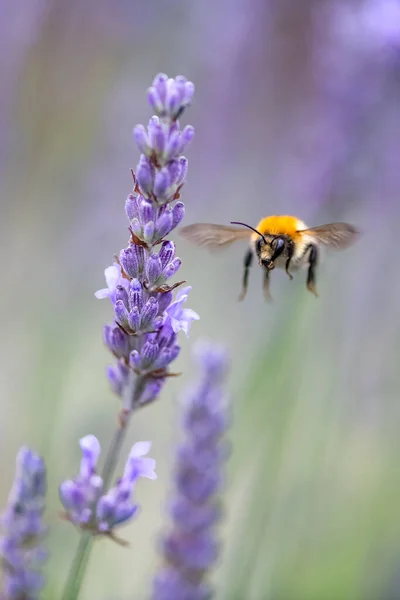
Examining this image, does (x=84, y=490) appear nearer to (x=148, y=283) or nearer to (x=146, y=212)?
(x=148, y=283)

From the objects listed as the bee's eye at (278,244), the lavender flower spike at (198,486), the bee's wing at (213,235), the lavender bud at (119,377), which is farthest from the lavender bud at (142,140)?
the lavender flower spike at (198,486)

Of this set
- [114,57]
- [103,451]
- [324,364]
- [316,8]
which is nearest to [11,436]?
[103,451]

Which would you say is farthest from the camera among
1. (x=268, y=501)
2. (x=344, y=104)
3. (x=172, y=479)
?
(x=344, y=104)

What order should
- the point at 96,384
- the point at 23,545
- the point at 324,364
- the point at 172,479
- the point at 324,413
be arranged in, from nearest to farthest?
the point at 23,545, the point at 172,479, the point at 324,413, the point at 324,364, the point at 96,384

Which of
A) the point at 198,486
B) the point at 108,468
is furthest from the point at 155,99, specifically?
the point at 198,486

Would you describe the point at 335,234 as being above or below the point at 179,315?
above

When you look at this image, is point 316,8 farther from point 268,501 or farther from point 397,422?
point 268,501
